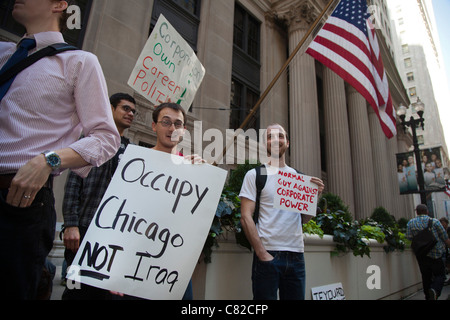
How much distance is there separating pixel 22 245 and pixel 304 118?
13.4 meters

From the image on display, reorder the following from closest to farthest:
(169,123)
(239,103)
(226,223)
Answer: (169,123) → (226,223) → (239,103)

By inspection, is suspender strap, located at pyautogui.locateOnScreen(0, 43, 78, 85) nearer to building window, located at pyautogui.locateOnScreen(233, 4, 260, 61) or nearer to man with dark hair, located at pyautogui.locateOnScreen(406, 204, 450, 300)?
man with dark hair, located at pyautogui.locateOnScreen(406, 204, 450, 300)

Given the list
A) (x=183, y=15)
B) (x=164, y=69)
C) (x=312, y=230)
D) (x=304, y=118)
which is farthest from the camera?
(x=304, y=118)

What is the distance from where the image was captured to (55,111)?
1.44m

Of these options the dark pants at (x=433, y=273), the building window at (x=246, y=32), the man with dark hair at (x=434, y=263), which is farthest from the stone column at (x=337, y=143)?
the dark pants at (x=433, y=273)

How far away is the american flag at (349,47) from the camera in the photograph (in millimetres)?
6273

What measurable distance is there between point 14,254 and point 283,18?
57.9ft

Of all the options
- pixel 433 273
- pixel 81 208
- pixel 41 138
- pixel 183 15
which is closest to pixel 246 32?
pixel 183 15

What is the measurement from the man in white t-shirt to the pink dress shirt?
1504mm

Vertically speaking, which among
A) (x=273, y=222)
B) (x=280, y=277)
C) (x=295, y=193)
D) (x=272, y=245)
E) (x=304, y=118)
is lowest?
(x=280, y=277)

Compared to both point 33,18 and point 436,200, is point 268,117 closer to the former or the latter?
point 33,18

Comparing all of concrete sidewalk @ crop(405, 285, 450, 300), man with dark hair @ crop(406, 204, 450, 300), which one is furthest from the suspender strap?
concrete sidewalk @ crop(405, 285, 450, 300)

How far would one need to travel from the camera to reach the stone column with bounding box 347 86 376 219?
1614 centimetres

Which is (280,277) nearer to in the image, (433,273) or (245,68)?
(433,273)
